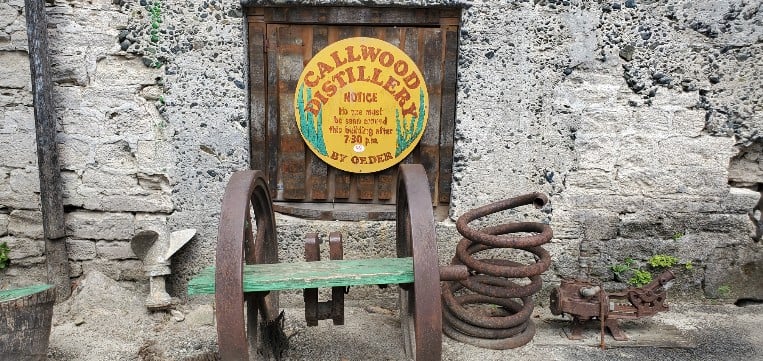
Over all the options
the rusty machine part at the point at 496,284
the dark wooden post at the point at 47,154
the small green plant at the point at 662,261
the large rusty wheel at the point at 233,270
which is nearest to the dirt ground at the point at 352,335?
the rusty machine part at the point at 496,284

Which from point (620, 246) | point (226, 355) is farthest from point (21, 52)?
point (620, 246)

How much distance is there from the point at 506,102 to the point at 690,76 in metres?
1.12

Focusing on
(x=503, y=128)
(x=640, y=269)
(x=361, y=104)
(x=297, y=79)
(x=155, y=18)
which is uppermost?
(x=155, y=18)

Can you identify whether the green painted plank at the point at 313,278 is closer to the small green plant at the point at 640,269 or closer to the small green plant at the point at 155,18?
the small green plant at the point at 155,18

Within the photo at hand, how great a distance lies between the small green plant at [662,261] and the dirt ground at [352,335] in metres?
0.30

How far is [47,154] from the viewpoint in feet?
10.8

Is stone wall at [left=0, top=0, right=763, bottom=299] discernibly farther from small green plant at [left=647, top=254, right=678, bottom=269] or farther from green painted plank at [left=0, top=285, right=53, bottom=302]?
green painted plank at [left=0, top=285, right=53, bottom=302]

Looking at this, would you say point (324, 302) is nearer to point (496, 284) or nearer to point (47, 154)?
point (496, 284)

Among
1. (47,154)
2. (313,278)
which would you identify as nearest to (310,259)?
(313,278)

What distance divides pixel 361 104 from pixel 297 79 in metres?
0.42

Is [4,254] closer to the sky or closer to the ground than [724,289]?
closer to the sky

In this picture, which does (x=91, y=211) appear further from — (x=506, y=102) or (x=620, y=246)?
(x=620, y=246)

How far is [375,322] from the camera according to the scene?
340 centimetres

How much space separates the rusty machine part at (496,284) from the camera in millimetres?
2996
